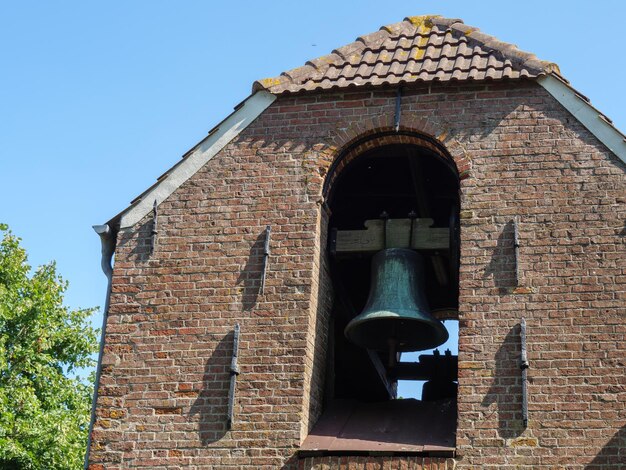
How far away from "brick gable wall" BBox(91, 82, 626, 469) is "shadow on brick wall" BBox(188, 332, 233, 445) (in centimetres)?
1

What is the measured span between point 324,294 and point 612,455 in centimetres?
285

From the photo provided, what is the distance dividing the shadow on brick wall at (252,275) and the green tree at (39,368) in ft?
33.2

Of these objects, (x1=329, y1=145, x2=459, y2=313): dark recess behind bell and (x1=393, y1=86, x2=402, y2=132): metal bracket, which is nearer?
(x1=393, y1=86, x2=402, y2=132): metal bracket

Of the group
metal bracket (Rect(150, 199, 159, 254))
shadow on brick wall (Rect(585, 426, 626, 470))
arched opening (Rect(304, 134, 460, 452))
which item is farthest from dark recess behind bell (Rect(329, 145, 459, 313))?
shadow on brick wall (Rect(585, 426, 626, 470))

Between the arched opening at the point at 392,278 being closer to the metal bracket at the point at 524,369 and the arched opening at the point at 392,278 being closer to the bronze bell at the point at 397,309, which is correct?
the bronze bell at the point at 397,309

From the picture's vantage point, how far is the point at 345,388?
10.9 metres

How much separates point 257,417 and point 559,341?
7.92 feet

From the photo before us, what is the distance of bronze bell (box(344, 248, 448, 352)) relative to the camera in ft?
31.0

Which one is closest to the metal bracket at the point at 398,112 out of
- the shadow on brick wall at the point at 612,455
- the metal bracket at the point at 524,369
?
the metal bracket at the point at 524,369

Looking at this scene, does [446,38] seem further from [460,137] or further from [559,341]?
[559,341]

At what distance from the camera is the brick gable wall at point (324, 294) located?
27.9ft

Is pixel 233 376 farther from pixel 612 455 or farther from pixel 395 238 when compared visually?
pixel 612 455

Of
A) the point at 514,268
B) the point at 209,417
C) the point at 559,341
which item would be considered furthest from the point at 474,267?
the point at 209,417

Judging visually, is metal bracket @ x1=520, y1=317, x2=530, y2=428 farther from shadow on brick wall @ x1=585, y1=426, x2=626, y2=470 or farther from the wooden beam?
the wooden beam
